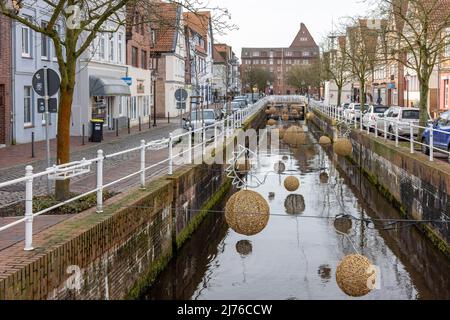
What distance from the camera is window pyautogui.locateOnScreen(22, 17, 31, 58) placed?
26141mm

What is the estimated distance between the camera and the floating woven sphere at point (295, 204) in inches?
688

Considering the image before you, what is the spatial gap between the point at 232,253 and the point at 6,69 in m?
15.3

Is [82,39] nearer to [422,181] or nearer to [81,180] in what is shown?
[81,180]

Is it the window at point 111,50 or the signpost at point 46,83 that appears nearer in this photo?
the signpost at point 46,83

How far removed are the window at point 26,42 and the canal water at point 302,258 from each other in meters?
12.5

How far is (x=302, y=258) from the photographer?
1244 cm

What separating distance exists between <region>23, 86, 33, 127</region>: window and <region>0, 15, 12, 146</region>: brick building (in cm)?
155

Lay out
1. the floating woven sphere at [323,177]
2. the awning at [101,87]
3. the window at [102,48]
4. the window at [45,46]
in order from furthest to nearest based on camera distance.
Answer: the window at [102,48], the awning at [101,87], the window at [45,46], the floating woven sphere at [323,177]

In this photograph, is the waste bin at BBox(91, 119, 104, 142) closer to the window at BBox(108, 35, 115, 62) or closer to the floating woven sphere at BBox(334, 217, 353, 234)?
the window at BBox(108, 35, 115, 62)

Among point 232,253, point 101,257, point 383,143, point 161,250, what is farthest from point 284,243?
point 383,143

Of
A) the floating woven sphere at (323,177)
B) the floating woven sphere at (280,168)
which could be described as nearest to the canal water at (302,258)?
the floating woven sphere at (323,177)

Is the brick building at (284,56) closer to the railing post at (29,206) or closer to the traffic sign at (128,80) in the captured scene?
the traffic sign at (128,80)

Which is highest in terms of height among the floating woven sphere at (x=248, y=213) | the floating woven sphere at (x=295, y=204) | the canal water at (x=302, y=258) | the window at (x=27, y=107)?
the window at (x=27, y=107)
